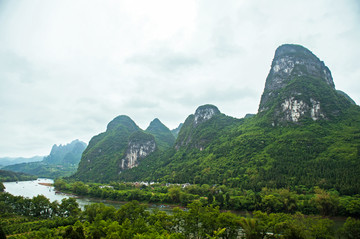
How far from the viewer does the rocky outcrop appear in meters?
130

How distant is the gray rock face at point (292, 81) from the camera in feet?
285

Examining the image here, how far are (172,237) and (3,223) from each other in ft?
112

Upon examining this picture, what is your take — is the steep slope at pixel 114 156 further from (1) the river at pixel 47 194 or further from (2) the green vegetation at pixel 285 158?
(1) the river at pixel 47 194

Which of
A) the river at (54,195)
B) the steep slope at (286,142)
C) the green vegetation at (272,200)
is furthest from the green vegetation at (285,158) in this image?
the river at (54,195)

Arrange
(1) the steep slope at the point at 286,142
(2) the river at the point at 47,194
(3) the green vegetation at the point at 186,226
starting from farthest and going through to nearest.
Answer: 1. (2) the river at the point at 47,194
2. (1) the steep slope at the point at 286,142
3. (3) the green vegetation at the point at 186,226

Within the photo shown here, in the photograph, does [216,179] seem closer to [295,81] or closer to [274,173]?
[274,173]

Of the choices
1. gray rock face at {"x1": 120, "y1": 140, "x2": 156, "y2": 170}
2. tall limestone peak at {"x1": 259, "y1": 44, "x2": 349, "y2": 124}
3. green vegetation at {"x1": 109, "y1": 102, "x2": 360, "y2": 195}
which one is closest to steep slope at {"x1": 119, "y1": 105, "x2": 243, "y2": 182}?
green vegetation at {"x1": 109, "y1": 102, "x2": 360, "y2": 195}

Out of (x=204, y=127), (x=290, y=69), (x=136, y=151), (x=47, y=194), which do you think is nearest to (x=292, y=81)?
(x=290, y=69)

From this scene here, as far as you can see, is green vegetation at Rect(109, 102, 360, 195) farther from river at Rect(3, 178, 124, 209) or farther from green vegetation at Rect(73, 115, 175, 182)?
river at Rect(3, 178, 124, 209)

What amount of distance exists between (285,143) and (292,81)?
48.1 metres

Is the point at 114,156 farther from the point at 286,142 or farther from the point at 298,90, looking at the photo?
the point at 298,90

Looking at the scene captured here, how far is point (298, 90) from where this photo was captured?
93125mm

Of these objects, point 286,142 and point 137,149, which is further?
point 137,149

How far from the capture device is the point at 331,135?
226ft
